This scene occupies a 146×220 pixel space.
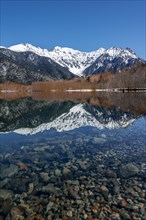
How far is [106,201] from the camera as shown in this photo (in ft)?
43.1

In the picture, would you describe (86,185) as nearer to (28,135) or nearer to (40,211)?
(40,211)

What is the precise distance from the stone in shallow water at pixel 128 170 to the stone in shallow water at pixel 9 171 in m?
5.84

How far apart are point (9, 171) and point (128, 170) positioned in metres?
6.54

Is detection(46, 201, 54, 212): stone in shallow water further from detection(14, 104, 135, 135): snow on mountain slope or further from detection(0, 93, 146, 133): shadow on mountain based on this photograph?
detection(0, 93, 146, 133): shadow on mountain

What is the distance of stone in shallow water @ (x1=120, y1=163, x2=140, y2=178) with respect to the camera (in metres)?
16.7

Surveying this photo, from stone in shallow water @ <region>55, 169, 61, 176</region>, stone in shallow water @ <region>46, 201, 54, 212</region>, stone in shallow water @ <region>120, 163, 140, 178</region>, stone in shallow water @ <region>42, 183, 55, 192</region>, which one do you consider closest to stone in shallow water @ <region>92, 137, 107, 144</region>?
stone in shallow water @ <region>120, 163, 140, 178</region>

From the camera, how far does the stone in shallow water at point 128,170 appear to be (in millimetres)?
16656

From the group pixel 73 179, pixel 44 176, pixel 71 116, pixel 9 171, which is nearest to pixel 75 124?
pixel 71 116

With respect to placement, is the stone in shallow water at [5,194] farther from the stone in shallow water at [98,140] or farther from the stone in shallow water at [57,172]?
the stone in shallow water at [98,140]

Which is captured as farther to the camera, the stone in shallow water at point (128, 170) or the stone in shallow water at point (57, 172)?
the stone in shallow water at point (57, 172)

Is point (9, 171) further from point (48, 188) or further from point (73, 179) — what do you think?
point (73, 179)

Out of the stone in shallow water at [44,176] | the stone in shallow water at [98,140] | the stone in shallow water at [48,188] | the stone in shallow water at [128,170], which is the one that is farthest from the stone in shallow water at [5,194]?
the stone in shallow water at [98,140]

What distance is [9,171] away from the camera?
17516 mm

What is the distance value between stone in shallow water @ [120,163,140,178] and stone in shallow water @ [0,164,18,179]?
5.84 metres
